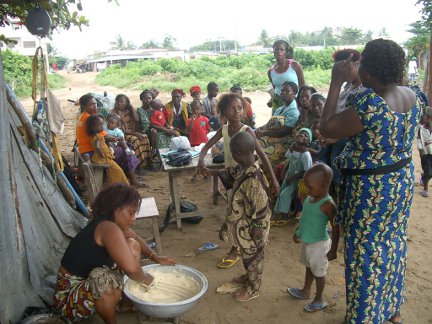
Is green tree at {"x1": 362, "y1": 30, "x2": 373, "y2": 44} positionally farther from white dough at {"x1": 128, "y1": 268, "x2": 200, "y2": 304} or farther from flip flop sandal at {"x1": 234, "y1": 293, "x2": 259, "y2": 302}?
white dough at {"x1": 128, "y1": 268, "x2": 200, "y2": 304}

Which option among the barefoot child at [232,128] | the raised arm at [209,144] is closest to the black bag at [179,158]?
the raised arm at [209,144]

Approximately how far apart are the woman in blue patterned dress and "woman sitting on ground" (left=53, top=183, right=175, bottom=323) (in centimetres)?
134

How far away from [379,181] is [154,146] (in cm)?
537

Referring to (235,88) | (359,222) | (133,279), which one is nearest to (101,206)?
(133,279)

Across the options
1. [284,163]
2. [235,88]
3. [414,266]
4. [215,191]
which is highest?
[235,88]

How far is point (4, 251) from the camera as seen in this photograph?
2.41 metres

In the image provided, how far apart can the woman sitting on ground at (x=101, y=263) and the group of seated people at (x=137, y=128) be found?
289cm

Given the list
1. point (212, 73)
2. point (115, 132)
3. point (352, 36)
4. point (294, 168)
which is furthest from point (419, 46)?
point (352, 36)

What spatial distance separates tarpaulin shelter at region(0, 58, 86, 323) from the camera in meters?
2.43

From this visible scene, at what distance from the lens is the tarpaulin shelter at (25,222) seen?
2.43 metres

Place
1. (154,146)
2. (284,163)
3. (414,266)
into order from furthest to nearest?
(154,146)
(284,163)
(414,266)

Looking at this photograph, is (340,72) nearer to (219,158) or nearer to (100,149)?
(219,158)

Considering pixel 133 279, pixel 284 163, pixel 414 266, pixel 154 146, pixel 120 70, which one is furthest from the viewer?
pixel 120 70

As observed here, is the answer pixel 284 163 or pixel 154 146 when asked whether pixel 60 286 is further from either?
pixel 154 146
